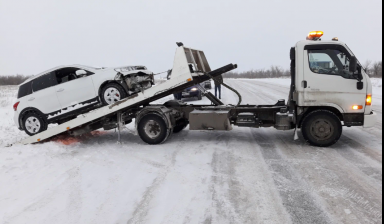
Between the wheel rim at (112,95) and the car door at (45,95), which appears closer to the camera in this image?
the wheel rim at (112,95)

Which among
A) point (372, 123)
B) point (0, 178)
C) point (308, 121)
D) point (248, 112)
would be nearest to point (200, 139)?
point (248, 112)

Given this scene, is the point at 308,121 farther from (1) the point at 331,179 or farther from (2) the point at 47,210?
(2) the point at 47,210

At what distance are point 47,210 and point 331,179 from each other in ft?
14.6

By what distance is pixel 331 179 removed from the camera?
190 inches

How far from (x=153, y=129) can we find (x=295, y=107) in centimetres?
360

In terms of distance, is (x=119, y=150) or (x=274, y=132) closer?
(x=119, y=150)

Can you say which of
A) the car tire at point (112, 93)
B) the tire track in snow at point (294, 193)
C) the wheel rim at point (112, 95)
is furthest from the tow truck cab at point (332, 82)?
the wheel rim at point (112, 95)

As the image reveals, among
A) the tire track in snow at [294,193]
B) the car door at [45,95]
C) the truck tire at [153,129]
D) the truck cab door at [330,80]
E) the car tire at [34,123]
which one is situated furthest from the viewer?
the car tire at [34,123]

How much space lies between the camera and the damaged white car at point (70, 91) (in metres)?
7.47

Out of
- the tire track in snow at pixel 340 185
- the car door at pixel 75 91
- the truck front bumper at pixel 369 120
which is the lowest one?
the tire track in snow at pixel 340 185

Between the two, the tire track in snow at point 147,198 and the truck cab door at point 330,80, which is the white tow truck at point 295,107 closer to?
the truck cab door at point 330,80

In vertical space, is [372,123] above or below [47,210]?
above

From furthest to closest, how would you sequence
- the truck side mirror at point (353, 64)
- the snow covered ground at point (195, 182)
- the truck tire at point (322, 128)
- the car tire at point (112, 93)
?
1. the car tire at point (112, 93)
2. the truck tire at point (322, 128)
3. the truck side mirror at point (353, 64)
4. the snow covered ground at point (195, 182)

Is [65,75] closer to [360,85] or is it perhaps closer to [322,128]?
[322,128]
